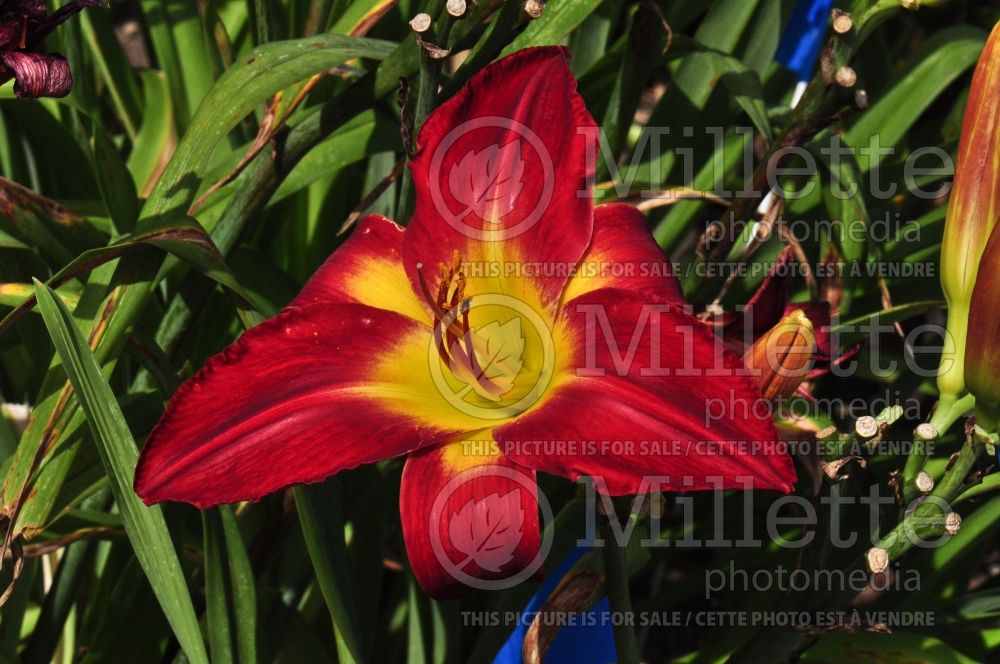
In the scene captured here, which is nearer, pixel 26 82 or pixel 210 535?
pixel 26 82

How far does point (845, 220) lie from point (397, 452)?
1.88 ft

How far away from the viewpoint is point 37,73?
776 millimetres

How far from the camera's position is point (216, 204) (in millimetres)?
1127

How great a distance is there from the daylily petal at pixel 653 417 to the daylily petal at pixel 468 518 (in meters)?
0.03

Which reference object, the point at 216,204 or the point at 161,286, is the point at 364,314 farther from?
the point at 161,286

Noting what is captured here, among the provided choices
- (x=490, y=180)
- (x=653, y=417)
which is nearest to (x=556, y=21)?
(x=490, y=180)

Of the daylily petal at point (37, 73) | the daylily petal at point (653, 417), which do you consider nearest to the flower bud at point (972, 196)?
the daylily petal at point (653, 417)

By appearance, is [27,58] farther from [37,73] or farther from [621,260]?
[621,260]

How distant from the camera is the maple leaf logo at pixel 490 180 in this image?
2.61 ft

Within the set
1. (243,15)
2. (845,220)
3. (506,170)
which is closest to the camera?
(506,170)

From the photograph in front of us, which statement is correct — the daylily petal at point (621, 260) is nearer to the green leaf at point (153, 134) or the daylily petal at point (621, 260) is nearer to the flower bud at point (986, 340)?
the flower bud at point (986, 340)

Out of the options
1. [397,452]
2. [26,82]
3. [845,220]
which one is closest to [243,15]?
[26,82]

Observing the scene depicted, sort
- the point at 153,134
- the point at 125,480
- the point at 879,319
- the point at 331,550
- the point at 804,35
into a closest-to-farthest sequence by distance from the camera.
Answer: the point at 125,480 < the point at 331,550 < the point at 879,319 < the point at 804,35 < the point at 153,134

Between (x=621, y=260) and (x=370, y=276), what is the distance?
0.20 meters
